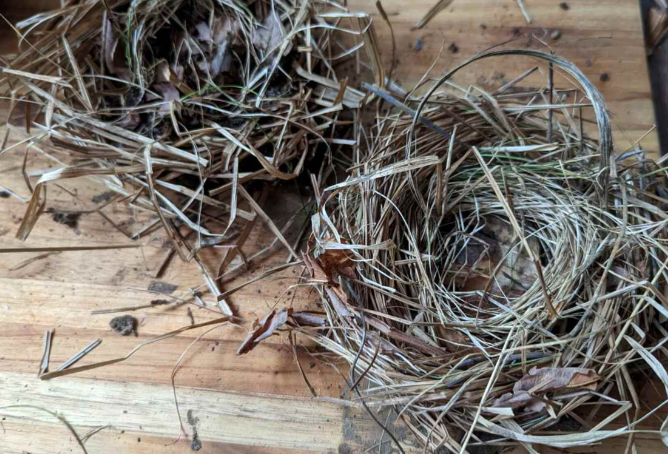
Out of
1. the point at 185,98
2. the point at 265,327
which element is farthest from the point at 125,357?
the point at 185,98

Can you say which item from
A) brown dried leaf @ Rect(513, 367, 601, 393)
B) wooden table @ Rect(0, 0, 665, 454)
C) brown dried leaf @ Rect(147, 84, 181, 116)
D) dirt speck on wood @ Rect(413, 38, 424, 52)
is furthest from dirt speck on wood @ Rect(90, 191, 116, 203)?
brown dried leaf @ Rect(513, 367, 601, 393)

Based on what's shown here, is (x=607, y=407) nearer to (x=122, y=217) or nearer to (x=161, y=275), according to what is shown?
(x=161, y=275)

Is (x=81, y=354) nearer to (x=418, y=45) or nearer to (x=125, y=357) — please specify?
(x=125, y=357)

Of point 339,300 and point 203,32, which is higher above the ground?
point 203,32

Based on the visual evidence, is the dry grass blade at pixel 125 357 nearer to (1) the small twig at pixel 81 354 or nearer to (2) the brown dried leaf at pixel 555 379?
(1) the small twig at pixel 81 354

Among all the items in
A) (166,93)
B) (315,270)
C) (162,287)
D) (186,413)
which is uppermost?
(166,93)

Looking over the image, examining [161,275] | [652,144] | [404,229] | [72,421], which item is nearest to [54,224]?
[161,275]

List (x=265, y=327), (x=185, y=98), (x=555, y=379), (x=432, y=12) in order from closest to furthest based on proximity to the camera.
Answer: (x=555, y=379)
(x=265, y=327)
(x=185, y=98)
(x=432, y=12)
